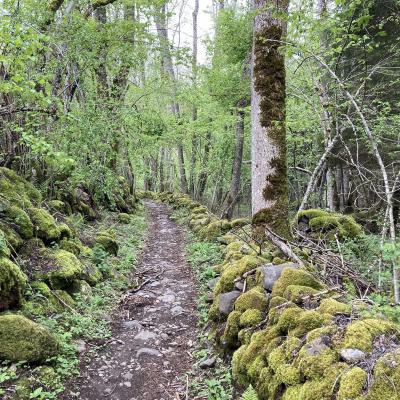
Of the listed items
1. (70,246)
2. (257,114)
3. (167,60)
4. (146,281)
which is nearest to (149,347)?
(146,281)

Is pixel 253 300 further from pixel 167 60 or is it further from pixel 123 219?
pixel 167 60

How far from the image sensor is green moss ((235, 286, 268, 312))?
4.49 meters

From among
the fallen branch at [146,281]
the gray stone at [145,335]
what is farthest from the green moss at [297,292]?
the fallen branch at [146,281]

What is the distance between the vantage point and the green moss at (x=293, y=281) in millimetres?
4410

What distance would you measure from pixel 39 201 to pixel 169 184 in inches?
1027

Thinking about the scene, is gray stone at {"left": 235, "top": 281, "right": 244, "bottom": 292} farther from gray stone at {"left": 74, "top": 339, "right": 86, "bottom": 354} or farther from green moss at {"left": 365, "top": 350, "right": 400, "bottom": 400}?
green moss at {"left": 365, "top": 350, "right": 400, "bottom": 400}

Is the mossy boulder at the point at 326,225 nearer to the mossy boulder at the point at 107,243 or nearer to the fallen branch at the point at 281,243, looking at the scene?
the fallen branch at the point at 281,243

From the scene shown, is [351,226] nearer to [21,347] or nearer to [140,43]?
[21,347]

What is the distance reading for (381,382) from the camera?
2387 mm

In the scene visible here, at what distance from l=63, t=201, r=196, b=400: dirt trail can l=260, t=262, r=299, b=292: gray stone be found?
145 centimetres

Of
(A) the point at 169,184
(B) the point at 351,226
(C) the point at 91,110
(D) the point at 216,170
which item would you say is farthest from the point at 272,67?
(A) the point at 169,184

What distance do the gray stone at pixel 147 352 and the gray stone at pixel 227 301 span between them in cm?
106

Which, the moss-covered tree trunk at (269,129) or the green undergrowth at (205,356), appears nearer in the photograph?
the green undergrowth at (205,356)

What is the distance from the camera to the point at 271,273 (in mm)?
4930
